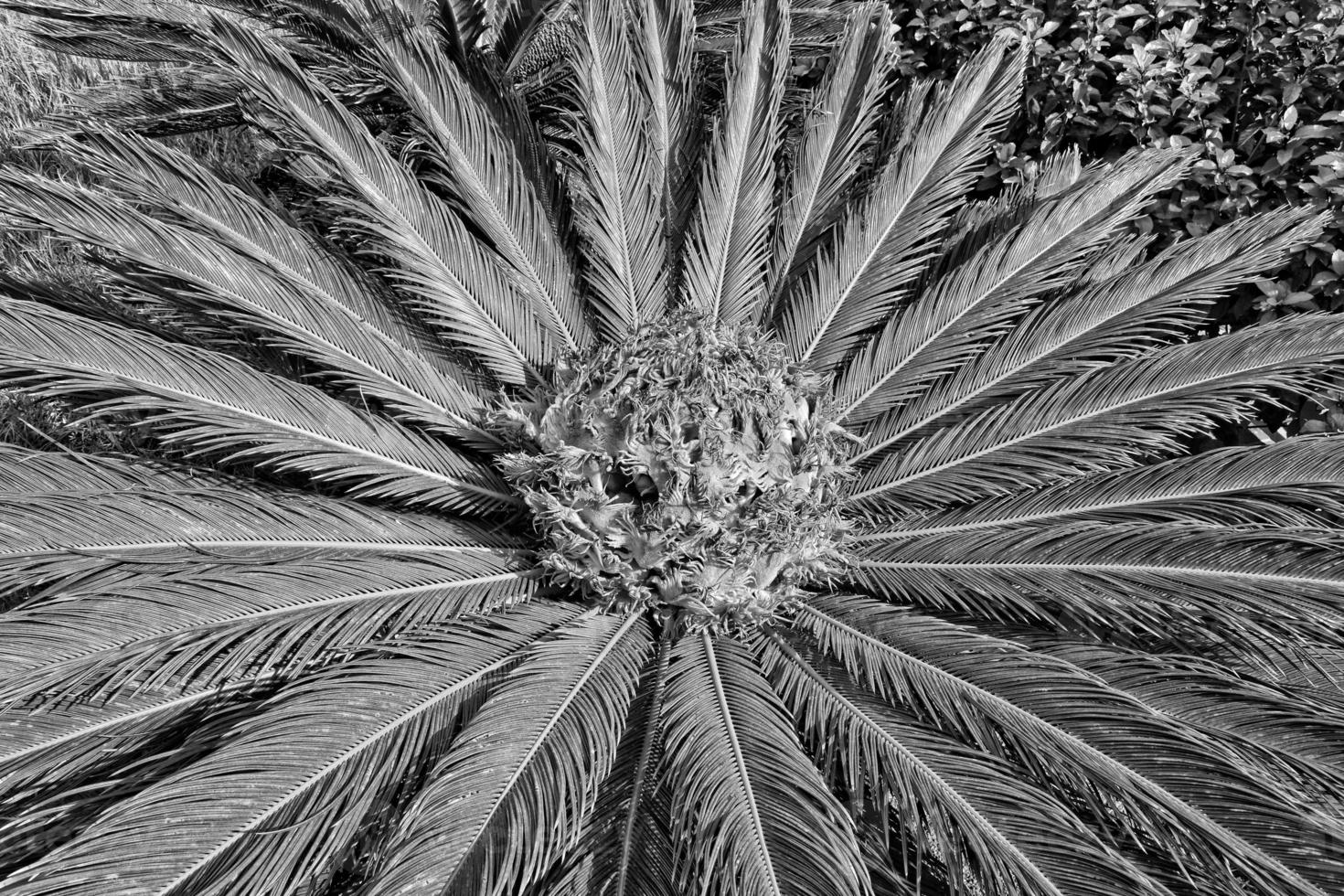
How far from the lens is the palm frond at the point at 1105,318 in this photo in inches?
120

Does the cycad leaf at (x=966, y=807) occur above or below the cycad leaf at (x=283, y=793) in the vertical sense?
below

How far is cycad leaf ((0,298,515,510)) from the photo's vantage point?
2549mm

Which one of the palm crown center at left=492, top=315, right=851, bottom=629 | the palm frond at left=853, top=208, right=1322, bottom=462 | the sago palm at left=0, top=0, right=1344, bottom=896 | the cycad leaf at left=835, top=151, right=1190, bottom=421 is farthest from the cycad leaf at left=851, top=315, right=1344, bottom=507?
the palm crown center at left=492, top=315, right=851, bottom=629

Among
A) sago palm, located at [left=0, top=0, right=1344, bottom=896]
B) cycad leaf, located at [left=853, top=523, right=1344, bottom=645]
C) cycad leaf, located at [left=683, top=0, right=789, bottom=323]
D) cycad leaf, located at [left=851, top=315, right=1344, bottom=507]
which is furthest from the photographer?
cycad leaf, located at [left=683, top=0, right=789, bottom=323]

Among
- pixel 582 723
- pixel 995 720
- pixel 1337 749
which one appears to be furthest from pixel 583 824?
pixel 1337 749

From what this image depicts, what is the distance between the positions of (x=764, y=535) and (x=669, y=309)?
1.29 m

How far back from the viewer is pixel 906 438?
3.38m

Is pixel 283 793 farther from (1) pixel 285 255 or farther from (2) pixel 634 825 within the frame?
(1) pixel 285 255

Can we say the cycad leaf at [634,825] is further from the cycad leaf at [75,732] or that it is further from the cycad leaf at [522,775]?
the cycad leaf at [75,732]

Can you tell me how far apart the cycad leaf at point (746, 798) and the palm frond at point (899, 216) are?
4.47 ft

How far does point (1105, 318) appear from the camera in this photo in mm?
3139

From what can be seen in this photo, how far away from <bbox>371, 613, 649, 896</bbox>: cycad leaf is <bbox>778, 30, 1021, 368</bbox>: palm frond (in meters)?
1.42

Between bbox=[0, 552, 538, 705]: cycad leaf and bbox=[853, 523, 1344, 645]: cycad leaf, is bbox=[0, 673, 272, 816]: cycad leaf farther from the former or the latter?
bbox=[853, 523, 1344, 645]: cycad leaf

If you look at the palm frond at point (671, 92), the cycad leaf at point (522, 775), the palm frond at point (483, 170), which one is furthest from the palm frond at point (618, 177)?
the cycad leaf at point (522, 775)
